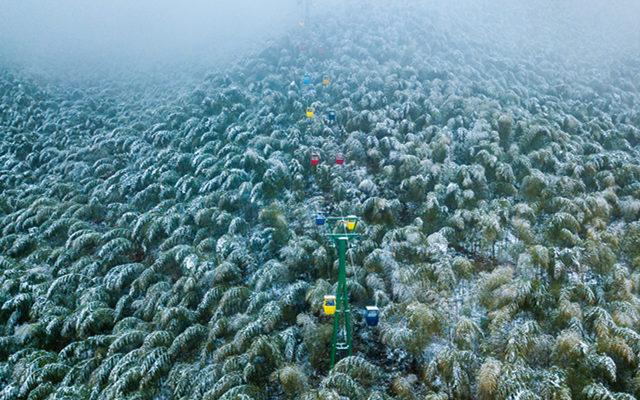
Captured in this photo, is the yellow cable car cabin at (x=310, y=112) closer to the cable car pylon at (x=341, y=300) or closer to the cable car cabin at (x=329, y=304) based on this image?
the cable car pylon at (x=341, y=300)

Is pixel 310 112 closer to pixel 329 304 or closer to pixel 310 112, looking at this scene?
pixel 310 112

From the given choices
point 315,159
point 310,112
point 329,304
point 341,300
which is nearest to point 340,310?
point 341,300

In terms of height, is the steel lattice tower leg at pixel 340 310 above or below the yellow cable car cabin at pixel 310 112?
below

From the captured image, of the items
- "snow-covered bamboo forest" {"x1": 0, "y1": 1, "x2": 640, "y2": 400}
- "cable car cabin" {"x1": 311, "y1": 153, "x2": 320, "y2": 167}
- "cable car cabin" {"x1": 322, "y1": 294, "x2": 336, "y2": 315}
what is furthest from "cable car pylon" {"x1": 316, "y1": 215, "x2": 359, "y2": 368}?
"cable car cabin" {"x1": 311, "y1": 153, "x2": 320, "y2": 167}

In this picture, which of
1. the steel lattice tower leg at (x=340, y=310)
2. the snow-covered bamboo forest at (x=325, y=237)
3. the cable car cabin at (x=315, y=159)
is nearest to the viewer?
the steel lattice tower leg at (x=340, y=310)

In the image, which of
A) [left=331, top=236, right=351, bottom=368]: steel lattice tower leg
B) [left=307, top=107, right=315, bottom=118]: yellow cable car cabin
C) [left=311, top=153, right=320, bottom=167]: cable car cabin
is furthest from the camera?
[left=307, top=107, right=315, bottom=118]: yellow cable car cabin

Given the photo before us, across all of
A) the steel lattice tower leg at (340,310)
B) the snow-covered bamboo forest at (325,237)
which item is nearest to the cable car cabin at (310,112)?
the snow-covered bamboo forest at (325,237)

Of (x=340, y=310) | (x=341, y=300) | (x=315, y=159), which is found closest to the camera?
(x=340, y=310)

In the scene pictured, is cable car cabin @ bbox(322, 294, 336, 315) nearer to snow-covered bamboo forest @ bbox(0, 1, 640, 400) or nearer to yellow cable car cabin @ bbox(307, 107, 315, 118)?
snow-covered bamboo forest @ bbox(0, 1, 640, 400)
